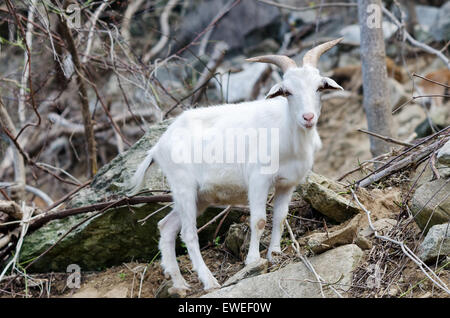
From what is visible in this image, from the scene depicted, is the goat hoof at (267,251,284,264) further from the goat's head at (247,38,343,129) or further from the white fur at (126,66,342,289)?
the goat's head at (247,38,343,129)

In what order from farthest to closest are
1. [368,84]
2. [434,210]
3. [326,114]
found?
[326,114], [368,84], [434,210]

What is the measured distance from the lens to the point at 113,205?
5312 millimetres

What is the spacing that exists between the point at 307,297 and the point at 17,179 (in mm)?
4389

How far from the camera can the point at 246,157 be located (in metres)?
4.59

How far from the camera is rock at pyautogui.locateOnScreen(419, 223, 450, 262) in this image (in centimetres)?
407

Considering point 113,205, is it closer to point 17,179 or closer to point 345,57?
point 17,179

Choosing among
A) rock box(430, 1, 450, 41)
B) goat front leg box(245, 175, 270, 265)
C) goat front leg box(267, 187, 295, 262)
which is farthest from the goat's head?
rock box(430, 1, 450, 41)

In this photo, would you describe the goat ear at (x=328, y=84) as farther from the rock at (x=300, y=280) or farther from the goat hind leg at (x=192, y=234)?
the goat hind leg at (x=192, y=234)

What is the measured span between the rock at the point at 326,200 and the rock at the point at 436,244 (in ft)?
2.79

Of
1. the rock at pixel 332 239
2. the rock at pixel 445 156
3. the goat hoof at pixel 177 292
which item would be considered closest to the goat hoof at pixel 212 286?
the goat hoof at pixel 177 292

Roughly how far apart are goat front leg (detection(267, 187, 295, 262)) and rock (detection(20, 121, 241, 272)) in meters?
0.93

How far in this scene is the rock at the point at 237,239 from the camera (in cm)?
507

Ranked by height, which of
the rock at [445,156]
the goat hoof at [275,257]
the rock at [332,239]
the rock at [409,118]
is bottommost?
the rock at [409,118]

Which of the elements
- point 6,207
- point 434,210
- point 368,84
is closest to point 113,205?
point 6,207
